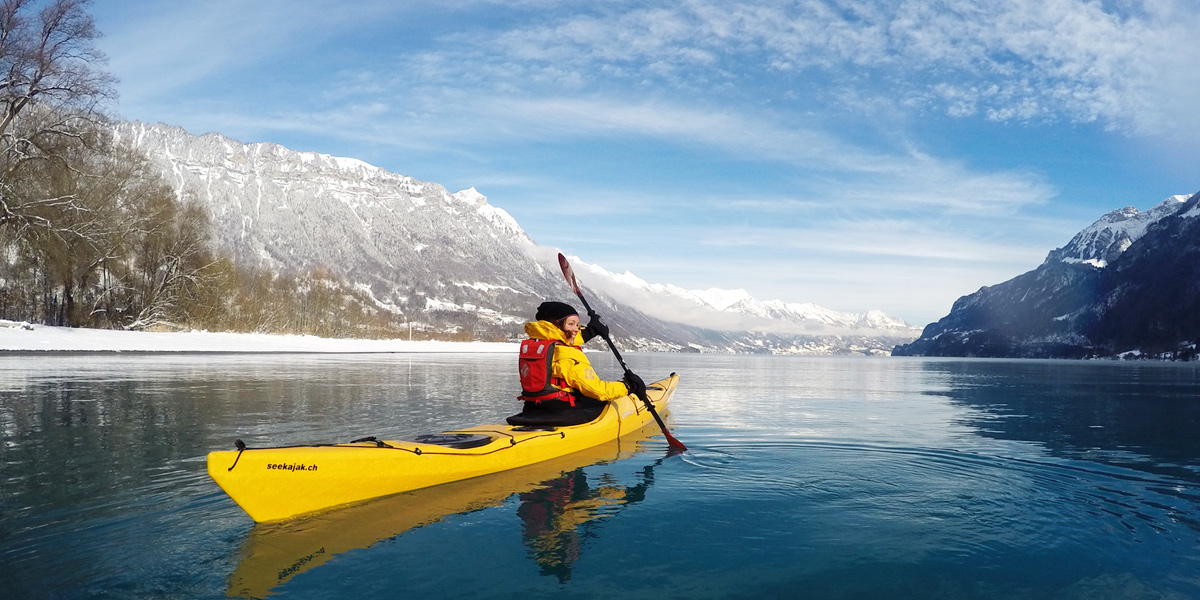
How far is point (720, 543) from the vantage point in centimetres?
691

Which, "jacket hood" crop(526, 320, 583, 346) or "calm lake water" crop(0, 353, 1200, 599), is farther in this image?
"jacket hood" crop(526, 320, 583, 346)

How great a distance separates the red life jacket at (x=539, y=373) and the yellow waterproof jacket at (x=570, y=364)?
117 millimetres

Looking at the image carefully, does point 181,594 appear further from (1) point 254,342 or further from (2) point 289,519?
(1) point 254,342

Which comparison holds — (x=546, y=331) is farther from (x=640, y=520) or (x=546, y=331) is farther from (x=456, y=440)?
(x=640, y=520)

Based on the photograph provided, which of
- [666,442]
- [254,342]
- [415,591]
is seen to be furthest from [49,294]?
[415,591]

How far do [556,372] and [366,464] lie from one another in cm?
391

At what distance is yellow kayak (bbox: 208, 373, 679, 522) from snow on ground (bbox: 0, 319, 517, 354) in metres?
38.6

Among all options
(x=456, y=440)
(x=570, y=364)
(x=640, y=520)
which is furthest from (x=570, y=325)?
(x=640, y=520)

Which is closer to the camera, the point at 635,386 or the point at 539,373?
the point at 539,373

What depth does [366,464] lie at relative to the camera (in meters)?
8.17

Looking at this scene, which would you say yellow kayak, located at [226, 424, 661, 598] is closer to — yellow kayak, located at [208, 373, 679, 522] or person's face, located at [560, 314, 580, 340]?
yellow kayak, located at [208, 373, 679, 522]

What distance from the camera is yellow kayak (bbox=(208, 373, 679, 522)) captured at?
23.5ft

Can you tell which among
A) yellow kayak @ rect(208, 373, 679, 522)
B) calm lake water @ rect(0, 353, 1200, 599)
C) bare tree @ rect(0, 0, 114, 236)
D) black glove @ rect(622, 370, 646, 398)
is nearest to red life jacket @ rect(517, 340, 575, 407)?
yellow kayak @ rect(208, 373, 679, 522)

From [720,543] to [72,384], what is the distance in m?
22.1
